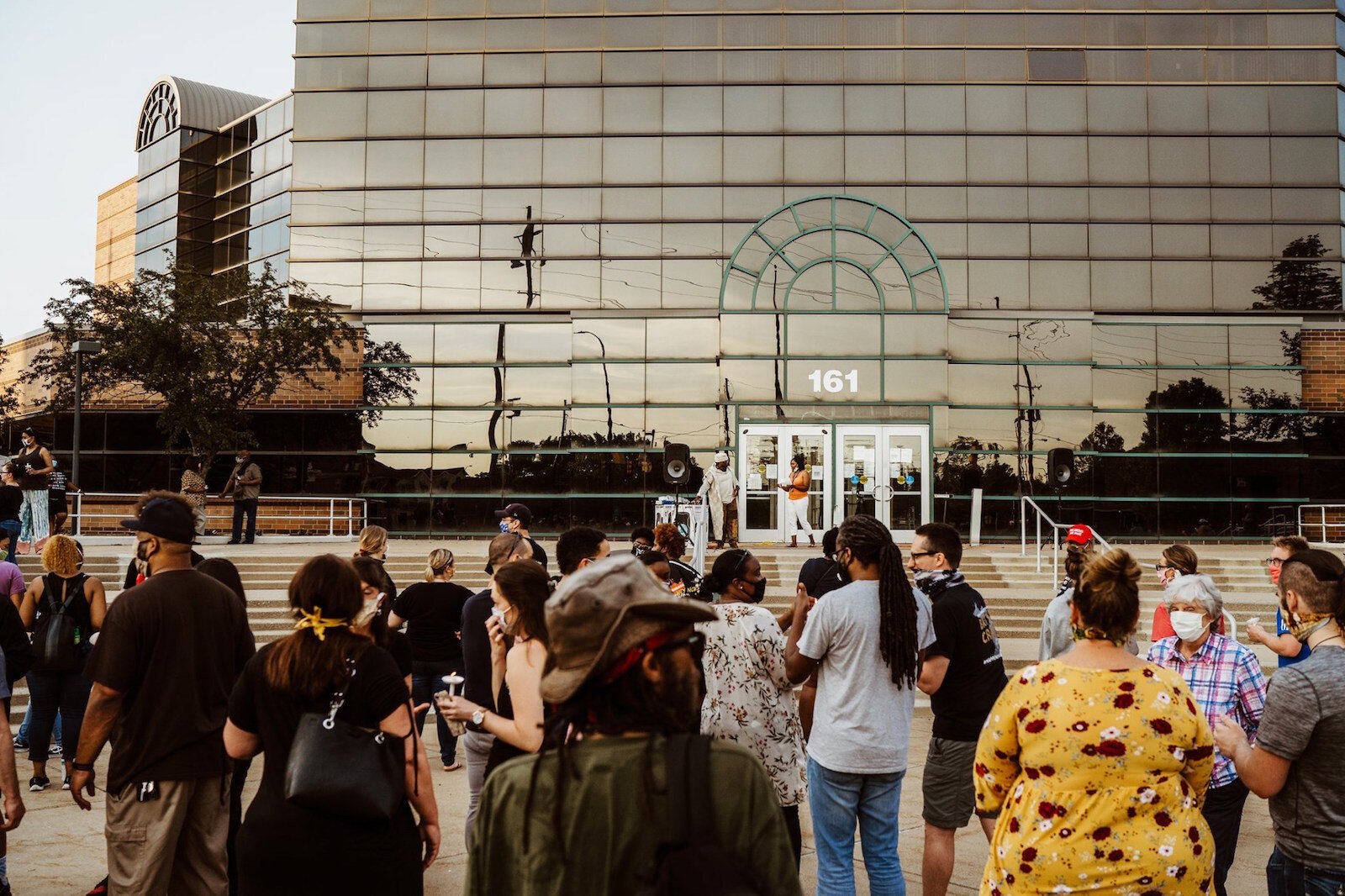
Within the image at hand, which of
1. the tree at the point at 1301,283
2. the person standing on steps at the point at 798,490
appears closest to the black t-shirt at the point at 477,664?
the person standing on steps at the point at 798,490

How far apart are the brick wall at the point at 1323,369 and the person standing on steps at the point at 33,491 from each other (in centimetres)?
2739

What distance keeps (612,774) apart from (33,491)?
18.7 m

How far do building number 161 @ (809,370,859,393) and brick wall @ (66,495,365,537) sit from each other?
11.9 m

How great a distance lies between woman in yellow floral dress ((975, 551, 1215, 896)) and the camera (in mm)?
3139

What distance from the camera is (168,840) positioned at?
4461mm

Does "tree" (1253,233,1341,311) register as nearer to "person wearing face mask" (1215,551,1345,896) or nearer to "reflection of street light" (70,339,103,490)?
"person wearing face mask" (1215,551,1345,896)

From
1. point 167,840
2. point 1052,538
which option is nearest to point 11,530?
point 167,840

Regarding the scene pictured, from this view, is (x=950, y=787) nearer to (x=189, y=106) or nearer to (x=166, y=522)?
(x=166, y=522)

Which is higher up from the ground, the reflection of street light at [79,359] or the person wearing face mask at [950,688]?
the reflection of street light at [79,359]

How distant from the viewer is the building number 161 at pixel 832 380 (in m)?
25.2

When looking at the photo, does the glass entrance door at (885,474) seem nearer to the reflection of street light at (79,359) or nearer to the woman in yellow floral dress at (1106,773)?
the reflection of street light at (79,359)

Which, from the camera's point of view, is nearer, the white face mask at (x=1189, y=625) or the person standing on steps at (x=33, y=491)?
the white face mask at (x=1189, y=625)

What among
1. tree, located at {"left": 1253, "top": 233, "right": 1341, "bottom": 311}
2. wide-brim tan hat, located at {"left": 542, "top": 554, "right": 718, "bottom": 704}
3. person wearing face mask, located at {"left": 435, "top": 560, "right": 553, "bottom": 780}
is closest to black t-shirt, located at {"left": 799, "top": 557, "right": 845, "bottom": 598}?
person wearing face mask, located at {"left": 435, "top": 560, "right": 553, "bottom": 780}

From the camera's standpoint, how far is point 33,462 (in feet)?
57.0
